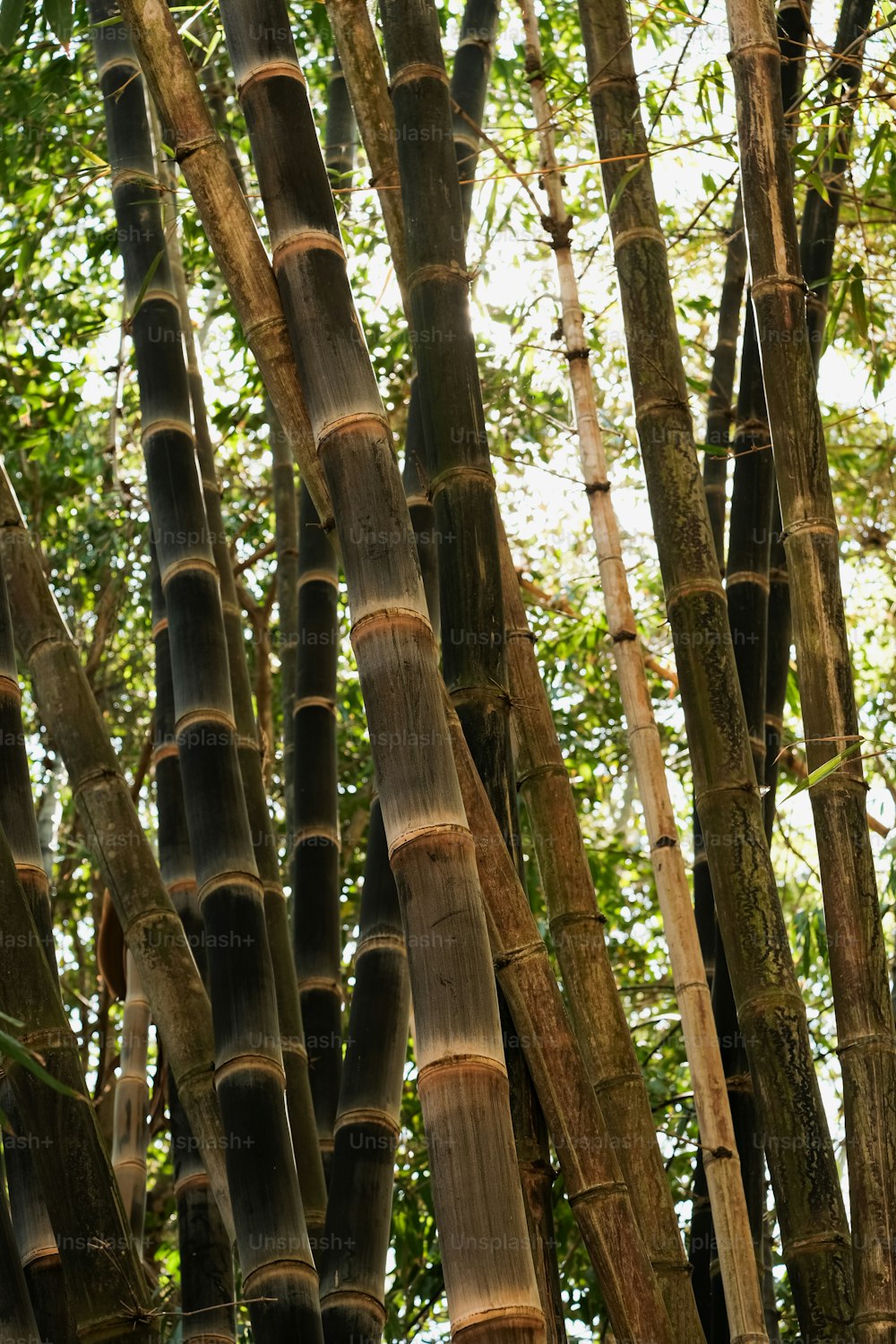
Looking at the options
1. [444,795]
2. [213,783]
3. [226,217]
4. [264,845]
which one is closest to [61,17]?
[226,217]

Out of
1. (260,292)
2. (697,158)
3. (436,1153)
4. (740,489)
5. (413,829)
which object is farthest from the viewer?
(697,158)

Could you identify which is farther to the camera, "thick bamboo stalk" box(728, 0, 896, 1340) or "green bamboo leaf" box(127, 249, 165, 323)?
"green bamboo leaf" box(127, 249, 165, 323)

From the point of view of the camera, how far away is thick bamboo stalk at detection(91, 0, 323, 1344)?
7.18 ft

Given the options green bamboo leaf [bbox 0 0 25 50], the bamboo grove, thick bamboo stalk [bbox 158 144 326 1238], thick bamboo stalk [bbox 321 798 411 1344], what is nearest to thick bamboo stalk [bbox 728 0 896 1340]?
the bamboo grove

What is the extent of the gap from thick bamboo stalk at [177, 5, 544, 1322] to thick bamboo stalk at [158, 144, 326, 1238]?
0.82 metres

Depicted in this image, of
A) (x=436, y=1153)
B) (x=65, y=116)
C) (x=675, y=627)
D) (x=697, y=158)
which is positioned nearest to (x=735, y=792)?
(x=675, y=627)

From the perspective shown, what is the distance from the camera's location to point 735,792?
2.32m

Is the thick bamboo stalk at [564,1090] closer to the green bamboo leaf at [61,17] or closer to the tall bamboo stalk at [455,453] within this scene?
the tall bamboo stalk at [455,453]

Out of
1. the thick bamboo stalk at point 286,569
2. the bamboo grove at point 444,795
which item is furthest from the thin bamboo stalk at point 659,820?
the thick bamboo stalk at point 286,569

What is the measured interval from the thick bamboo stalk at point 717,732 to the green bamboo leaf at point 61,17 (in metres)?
0.97

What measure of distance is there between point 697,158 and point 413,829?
3956 mm

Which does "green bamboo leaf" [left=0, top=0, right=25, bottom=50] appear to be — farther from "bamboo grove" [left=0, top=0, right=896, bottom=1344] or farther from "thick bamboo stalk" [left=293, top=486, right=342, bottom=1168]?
"thick bamboo stalk" [left=293, top=486, right=342, bottom=1168]

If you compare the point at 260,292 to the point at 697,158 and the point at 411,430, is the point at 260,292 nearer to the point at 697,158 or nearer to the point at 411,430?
the point at 411,430

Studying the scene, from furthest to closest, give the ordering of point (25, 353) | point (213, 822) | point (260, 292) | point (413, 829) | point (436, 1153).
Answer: point (25, 353)
point (213, 822)
point (260, 292)
point (413, 829)
point (436, 1153)
